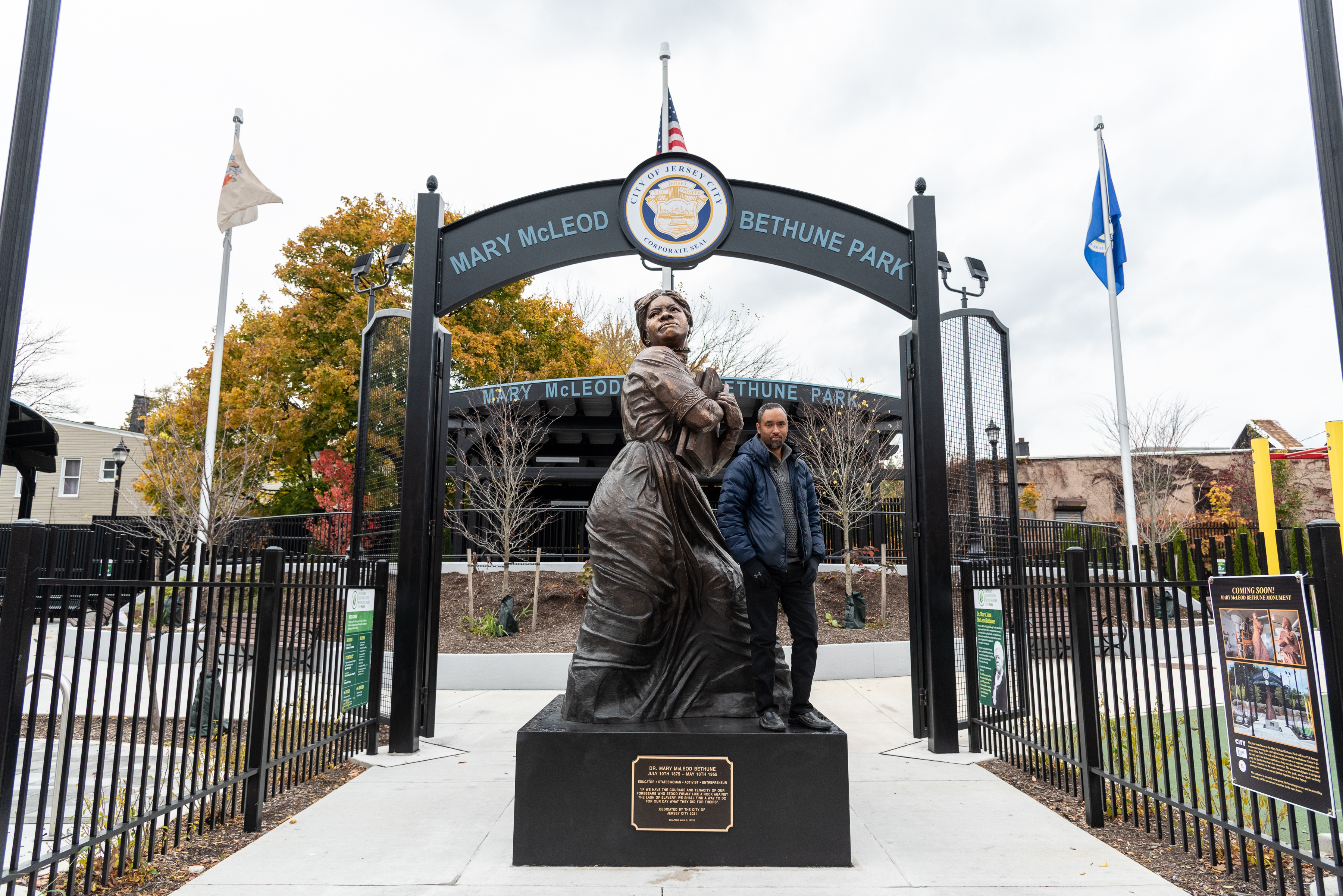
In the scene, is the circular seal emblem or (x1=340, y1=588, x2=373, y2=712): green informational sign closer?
(x1=340, y1=588, x2=373, y2=712): green informational sign

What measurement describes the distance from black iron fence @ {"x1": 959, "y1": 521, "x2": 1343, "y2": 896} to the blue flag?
31.3 ft

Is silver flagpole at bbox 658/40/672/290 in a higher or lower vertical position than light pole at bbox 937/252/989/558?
higher

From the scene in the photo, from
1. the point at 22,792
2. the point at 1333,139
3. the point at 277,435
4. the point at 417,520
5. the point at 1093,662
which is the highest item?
the point at 277,435

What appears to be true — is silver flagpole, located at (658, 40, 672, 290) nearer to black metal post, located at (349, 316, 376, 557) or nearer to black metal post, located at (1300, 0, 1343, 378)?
black metal post, located at (349, 316, 376, 557)

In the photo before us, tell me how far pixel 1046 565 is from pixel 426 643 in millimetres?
4850

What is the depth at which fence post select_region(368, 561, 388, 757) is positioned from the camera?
616 centimetres

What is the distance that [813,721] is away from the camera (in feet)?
13.4

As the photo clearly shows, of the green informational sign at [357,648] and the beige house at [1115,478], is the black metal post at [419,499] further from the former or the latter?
the beige house at [1115,478]

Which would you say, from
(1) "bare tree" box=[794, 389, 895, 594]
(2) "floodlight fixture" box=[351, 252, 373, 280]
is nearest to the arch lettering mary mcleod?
(2) "floodlight fixture" box=[351, 252, 373, 280]

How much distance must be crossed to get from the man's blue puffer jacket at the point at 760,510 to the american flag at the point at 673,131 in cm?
665

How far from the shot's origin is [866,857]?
3.96 metres

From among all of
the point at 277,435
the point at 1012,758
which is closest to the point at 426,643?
the point at 1012,758

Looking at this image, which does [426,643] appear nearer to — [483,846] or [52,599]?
[483,846]

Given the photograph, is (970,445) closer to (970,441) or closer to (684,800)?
(970,441)
